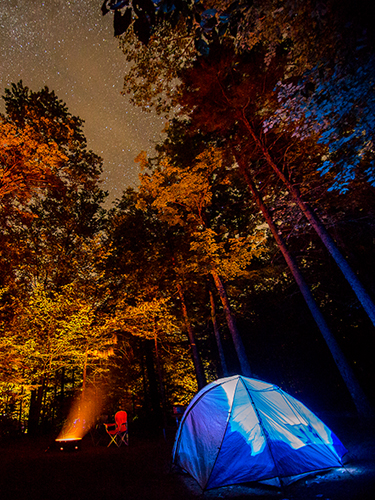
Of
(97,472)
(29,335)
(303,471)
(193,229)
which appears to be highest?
(193,229)

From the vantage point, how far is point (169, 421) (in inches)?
558

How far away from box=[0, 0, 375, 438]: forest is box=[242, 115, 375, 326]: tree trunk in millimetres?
46

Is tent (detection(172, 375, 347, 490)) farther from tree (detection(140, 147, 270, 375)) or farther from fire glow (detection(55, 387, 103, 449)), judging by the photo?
fire glow (detection(55, 387, 103, 449))

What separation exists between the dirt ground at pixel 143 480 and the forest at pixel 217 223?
3205mm

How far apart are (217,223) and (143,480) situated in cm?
1115

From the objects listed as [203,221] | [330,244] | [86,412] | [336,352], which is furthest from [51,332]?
[330,244]

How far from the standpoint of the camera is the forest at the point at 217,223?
484 centimetres

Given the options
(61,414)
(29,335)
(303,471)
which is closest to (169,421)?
(61,414)

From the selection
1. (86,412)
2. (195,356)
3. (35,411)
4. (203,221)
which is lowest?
(86,412)

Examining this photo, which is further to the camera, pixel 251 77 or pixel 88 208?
pixel 88 208

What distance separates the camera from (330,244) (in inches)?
275

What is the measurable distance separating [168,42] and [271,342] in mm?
14115

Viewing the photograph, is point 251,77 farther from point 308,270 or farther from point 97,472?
point 97,472

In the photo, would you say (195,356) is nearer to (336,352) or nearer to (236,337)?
(236,337)
